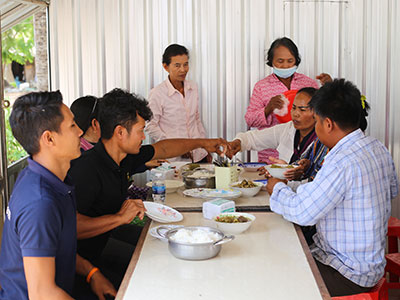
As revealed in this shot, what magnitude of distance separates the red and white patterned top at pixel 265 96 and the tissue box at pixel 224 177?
1429 millimetres

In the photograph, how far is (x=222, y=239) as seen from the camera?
6.08 feet

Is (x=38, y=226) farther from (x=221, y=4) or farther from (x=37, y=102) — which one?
(x=221, y=4)

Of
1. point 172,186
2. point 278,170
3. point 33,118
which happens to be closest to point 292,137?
point 278,170

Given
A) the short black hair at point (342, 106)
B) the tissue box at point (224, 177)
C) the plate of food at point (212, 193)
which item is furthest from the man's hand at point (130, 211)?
the short black hair at point (342, 106)

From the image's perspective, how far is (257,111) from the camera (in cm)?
449

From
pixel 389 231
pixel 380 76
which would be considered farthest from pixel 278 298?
pixel 380 76

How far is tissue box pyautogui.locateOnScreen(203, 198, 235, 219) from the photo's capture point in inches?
91.9

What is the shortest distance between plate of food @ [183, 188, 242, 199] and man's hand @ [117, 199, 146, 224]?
21.6 inches

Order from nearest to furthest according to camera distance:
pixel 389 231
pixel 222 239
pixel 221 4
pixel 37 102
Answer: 1. pixel 37 102
2. pixel 222 239
3. pixel 389 231
4. pixel 221 4

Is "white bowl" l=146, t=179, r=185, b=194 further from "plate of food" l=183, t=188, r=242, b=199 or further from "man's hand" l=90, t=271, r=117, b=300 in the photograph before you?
"man's hand" l=90, t=271, r=117, b=300

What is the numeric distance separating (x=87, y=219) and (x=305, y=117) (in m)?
1.65

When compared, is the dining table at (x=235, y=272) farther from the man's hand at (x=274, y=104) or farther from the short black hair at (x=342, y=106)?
the man's hand at (x=274, y=104)

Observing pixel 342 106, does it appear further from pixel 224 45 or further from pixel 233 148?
pixel 224 45

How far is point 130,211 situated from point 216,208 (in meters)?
0.40
